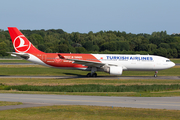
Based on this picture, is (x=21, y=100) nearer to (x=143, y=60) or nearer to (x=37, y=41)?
(x=143, y=60)

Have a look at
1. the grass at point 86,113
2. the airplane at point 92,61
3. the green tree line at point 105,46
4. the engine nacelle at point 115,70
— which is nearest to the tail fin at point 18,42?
the airplane at point 92,61

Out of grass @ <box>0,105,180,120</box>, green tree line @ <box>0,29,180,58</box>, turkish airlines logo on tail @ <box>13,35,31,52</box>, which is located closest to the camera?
Answer: grass @ <box>0,105,180,120</box>

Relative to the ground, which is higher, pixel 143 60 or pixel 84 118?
pixel 143 60

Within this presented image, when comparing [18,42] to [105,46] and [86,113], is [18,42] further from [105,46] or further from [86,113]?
[105,46]

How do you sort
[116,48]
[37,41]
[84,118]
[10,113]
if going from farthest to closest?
[37,41] → [116,48] → [10,113] → [84,118]

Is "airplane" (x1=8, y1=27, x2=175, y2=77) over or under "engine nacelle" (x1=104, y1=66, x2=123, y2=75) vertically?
over

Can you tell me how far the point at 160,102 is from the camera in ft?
50.9

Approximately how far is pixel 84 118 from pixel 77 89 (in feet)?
36.7

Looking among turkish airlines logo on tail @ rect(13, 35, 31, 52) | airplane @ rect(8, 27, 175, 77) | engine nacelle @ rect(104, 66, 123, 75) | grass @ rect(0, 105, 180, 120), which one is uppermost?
turkish airlines logo on tail @ rect(13, 35, 31, 52)

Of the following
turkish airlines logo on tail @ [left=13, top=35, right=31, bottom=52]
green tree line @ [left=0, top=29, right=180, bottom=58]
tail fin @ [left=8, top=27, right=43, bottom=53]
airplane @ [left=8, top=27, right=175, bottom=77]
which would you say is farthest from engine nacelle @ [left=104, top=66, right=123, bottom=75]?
green tree line @ [left=0, top=29, right=180, bottom=58]

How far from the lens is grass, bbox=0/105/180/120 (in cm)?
1167

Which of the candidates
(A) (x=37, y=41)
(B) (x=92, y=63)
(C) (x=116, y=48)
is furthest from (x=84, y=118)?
(A) (x=37, y=41)

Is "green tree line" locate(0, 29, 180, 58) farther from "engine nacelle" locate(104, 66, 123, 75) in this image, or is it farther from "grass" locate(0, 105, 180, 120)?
"grass" locate(0, 105, 180, 120)

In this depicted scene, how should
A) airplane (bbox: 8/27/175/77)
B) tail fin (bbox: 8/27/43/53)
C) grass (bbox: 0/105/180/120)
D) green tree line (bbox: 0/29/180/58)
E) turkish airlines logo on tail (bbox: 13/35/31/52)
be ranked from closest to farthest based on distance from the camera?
1. grass (bbox: 0/105/180/120)
2. airplane (bbox: 8/27/175/77)
3. tail fin (bbox: 8/27/43/53)
4. turkish airlines logo on tail (bbox: 13/35/31/52)
5. green tree line (bbox: 0/29/180/58)
